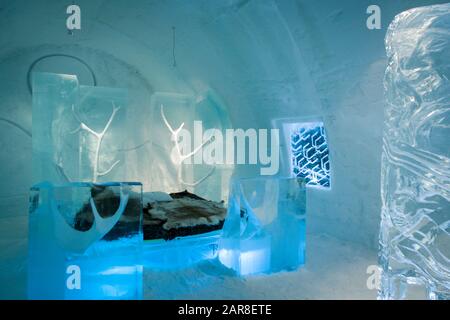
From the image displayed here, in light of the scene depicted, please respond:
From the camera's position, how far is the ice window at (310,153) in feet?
15.5

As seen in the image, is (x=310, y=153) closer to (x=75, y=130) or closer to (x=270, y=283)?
(x=270, y=283)

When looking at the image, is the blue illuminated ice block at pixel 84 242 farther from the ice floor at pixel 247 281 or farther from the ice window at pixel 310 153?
the ice window at pixel 310 153

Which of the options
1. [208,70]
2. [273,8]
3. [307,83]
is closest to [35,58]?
[208,70]

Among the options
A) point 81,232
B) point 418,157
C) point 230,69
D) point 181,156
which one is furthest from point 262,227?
point 181,156

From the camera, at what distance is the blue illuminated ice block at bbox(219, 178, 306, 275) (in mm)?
2998

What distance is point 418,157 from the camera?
2.11 meters

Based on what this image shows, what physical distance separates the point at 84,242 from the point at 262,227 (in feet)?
5.09

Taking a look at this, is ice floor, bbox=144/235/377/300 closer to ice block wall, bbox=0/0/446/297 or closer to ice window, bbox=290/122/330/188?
ice block wall, bbox=0/0/446/297

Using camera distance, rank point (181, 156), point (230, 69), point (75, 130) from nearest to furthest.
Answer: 1. point (75, 130)
2. point (230, 69)
3. point (181, 156)

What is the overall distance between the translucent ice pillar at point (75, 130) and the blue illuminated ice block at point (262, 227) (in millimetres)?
2808

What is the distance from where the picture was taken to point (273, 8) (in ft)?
12.7

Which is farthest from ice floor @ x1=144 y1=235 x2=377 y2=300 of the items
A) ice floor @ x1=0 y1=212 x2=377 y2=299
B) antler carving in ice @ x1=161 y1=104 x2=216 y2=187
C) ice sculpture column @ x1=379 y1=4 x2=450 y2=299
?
antler carving in ice @ x1=161 y1=104 x2=216 y2=187

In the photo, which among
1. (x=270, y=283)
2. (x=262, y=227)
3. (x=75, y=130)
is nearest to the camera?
(x=270, y=283)

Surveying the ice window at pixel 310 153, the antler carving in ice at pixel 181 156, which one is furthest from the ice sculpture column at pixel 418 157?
the antler carving in ice at pixel 181 156
